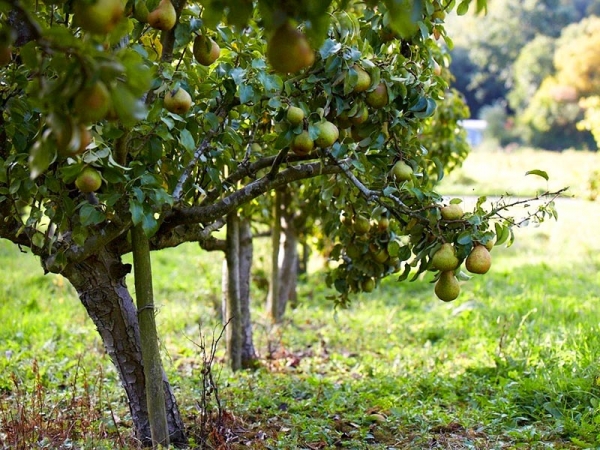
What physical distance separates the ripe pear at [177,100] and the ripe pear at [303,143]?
0.38 metres

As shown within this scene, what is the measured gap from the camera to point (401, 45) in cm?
274

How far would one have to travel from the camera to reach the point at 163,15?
213 centimetres

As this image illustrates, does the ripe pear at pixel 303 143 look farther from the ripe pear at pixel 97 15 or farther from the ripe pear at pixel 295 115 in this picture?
the ripe pear at pixel 97 15

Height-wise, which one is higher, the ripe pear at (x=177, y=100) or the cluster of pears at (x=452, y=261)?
the ripe pear at (x=177, y=100)

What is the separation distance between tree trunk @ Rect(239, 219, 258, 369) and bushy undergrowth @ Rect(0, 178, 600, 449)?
5.9 inches

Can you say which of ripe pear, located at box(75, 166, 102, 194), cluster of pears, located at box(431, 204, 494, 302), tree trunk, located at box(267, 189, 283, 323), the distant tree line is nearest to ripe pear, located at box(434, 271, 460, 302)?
cluster of pears, located at box(431, 204, 494, 302)

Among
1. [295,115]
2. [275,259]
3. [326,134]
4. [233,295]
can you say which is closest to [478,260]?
[326,134]

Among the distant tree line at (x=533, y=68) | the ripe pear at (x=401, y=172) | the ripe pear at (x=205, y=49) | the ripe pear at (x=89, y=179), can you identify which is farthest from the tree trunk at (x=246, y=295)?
the distant tree line at (x=533, y=68)

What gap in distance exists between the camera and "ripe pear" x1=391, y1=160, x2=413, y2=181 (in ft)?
8.55

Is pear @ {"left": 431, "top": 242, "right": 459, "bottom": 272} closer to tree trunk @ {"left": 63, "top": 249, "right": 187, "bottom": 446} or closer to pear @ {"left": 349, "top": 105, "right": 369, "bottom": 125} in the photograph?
pear @ {"left": 349, "top": 105, "right": 369, "bottom": 125}

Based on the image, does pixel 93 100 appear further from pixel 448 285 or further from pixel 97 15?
pixel 448 285

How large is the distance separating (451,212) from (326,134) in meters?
0.48

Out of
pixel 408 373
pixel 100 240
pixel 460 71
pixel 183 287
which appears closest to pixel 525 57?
pixel 460 71

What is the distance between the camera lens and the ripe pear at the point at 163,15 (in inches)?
83.8
